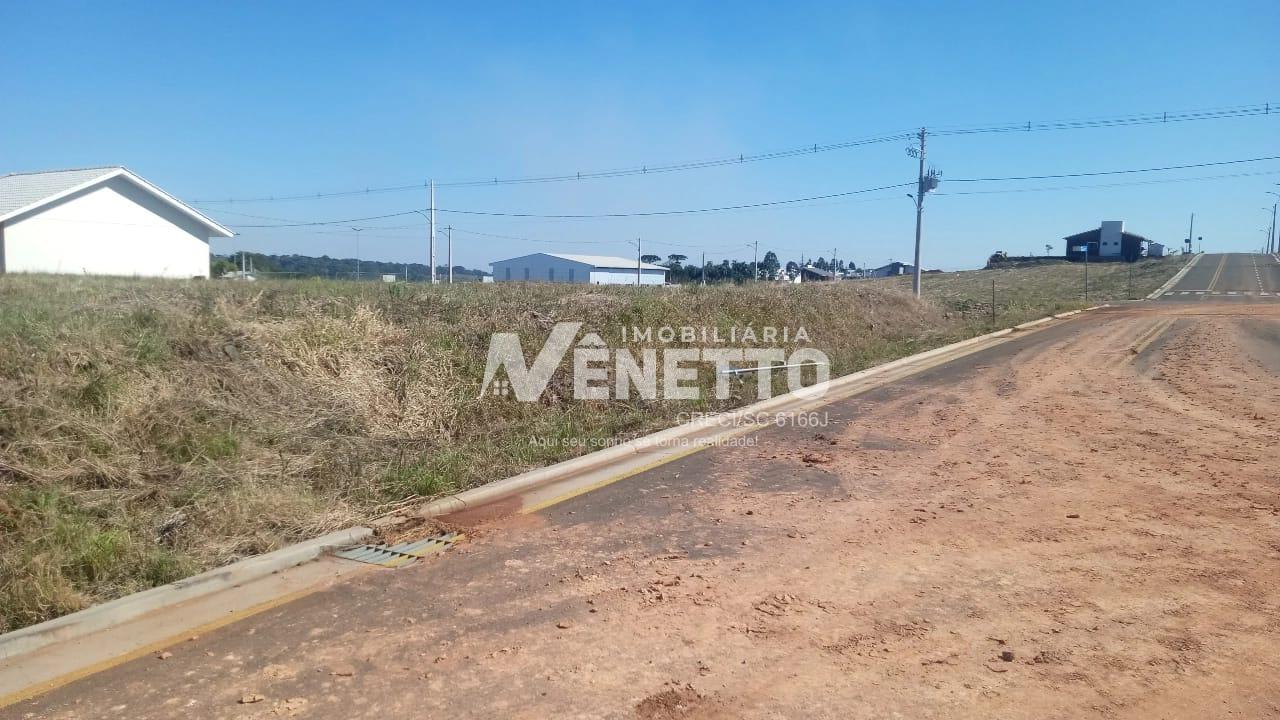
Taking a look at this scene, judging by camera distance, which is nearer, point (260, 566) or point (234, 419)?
point (260, 566)

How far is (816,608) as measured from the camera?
14.4 feet

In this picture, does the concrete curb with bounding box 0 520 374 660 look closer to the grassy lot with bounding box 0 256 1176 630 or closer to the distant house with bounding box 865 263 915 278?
the grassy lot with bounding box 0 256 1176 630

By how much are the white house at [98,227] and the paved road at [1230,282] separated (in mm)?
45235

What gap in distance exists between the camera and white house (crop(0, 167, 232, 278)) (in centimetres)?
2419

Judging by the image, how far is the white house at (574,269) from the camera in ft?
210

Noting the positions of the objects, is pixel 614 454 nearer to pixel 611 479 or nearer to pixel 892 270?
pixel 611 479

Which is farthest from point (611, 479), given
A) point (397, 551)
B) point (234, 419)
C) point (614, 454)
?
point (234, 419)

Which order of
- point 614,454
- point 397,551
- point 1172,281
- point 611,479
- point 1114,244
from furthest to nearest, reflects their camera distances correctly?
point 1114,244 < point 1172,281 < point 614,454 < point 611,479 < point 397,551

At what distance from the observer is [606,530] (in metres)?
5.80

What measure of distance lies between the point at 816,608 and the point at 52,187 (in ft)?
104

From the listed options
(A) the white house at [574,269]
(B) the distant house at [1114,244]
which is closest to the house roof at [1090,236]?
(B) the distant house at [1114,244]

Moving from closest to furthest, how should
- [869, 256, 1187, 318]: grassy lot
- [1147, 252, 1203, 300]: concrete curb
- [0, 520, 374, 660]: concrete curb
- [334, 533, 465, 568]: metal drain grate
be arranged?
A: [0, 520, 374, 660]: concrete curb, [334, 533, 465, 568]: metal drain grate, [869, 256, 1187, 318]: grassy lot, [1147, 252, 1203, 300]: concrete curb

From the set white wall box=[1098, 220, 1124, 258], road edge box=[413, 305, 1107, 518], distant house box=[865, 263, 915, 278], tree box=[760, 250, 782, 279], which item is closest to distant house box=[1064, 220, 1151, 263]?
white wall box=[1098, 220, 1124, 258]

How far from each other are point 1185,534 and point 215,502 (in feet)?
24.0
